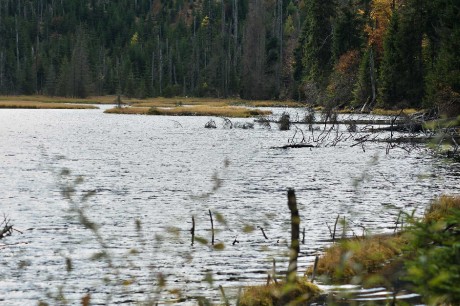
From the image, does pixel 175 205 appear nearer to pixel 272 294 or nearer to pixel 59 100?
pixel 272 294

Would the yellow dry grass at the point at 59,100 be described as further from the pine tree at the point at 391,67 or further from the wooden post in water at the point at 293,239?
the wooden post in water at the point at 293,239

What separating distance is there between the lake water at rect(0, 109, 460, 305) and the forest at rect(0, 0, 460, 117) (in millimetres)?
11974

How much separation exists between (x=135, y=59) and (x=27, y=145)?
134 metres

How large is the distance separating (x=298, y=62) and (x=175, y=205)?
106 m

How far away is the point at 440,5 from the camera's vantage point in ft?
209

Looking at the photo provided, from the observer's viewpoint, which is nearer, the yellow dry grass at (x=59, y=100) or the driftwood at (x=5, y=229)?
the driftwood at (x=5, y=229)

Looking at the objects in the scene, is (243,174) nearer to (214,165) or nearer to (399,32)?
(214,165)

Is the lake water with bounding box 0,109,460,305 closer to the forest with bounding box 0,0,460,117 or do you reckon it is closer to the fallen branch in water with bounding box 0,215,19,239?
the fallen branch in water with bounding box 0,215,19,239

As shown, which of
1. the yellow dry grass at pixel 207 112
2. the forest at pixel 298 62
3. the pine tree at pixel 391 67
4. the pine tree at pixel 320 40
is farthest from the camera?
the pine tree at pixel 320 40

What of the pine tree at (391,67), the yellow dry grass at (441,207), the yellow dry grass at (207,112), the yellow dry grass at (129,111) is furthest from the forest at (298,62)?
the yellow dry grass at (441,207)

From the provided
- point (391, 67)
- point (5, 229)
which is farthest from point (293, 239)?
point (391, 67)

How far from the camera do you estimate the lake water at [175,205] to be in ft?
42.1

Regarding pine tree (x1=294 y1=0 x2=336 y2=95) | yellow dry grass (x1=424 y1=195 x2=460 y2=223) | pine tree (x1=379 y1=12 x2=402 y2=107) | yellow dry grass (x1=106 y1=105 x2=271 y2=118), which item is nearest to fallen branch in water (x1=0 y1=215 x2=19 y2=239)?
yellow dry grass (x1=424 y1=195 x2=460 y2=223)

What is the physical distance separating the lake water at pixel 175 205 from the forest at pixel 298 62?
1197cm
